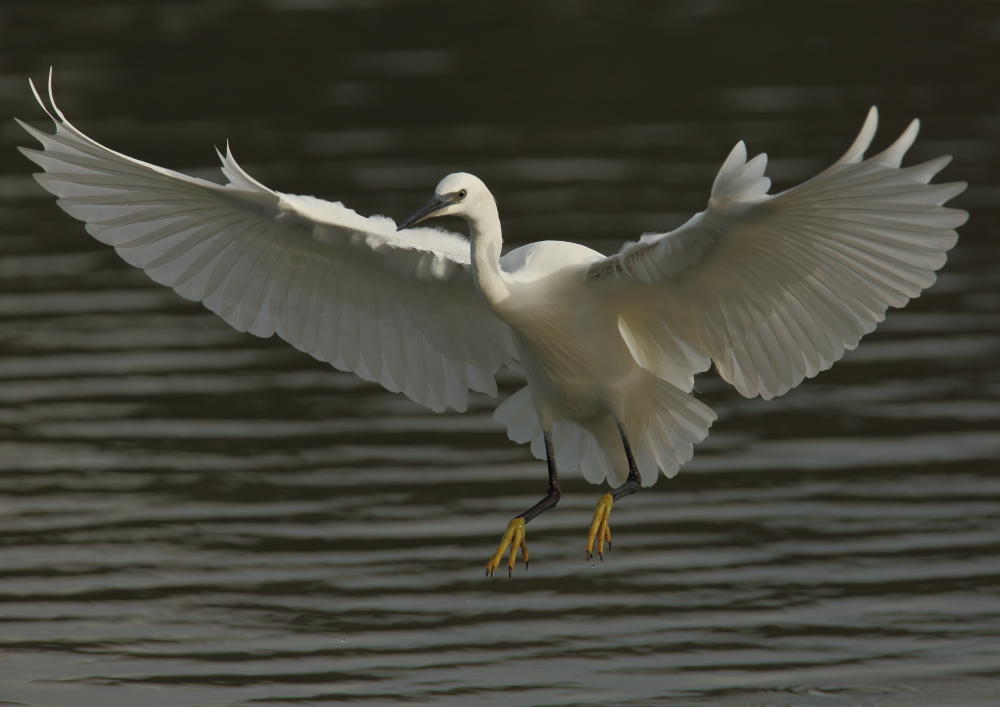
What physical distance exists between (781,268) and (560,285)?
107cm

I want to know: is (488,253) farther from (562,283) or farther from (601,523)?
(601,523)

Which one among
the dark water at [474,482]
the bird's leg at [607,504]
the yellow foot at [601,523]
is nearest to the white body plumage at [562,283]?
the bird's leg at [607,504]

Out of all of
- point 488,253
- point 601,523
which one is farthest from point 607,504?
point 488,253

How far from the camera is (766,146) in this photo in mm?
19484

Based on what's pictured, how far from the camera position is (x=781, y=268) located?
902 cm

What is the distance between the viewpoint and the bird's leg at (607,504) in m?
9.82

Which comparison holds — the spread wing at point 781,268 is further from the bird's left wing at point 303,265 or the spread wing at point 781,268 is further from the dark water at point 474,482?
the dark water at point 474,482

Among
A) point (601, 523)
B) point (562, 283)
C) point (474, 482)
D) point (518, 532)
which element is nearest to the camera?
point (562, 283)

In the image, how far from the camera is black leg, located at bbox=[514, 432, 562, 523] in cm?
1007

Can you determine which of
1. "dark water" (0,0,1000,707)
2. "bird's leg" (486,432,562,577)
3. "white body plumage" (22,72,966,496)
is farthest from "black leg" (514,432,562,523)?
"dark water" (0,0,1000,707)

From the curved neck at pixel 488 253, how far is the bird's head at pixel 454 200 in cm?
4

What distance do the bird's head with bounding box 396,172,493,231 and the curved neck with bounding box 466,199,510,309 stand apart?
0.04 meters

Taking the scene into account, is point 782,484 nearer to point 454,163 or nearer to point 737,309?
point 737,309

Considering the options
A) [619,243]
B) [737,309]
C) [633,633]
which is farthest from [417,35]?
[737,309]
